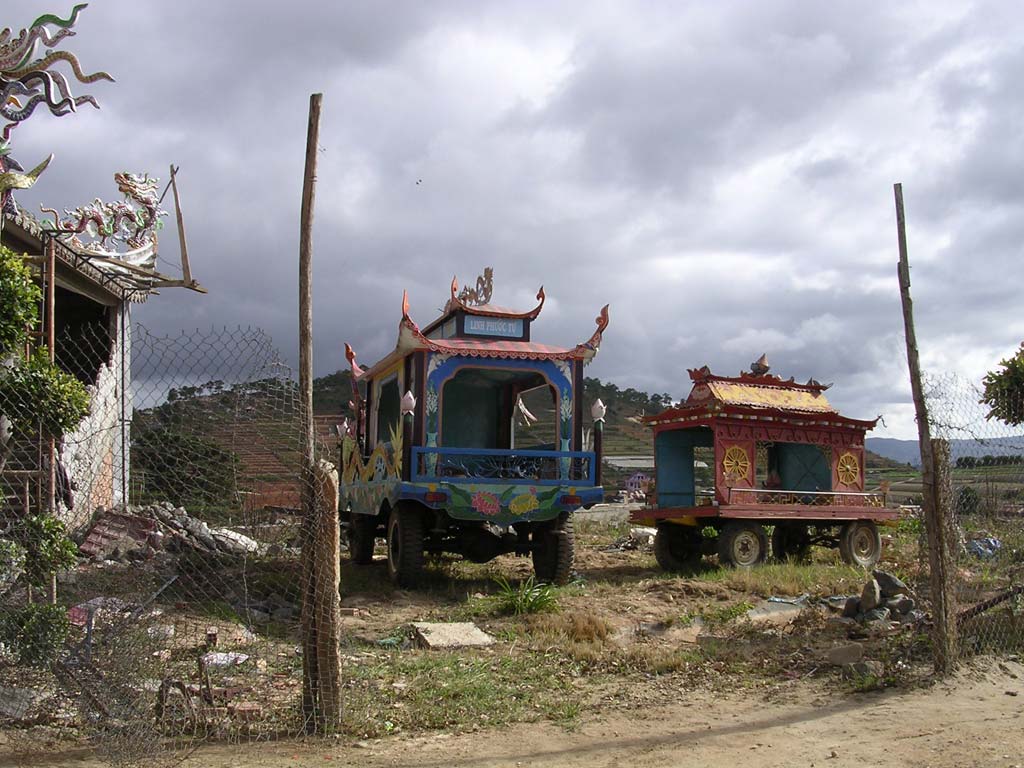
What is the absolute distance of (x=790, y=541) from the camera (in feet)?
48.5

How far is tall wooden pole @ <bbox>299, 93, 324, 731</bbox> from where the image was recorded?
5.54 m

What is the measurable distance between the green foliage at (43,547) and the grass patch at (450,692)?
186 cm

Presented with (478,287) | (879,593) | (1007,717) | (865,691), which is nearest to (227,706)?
(865,691)

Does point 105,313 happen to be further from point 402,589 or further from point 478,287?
point 402,589

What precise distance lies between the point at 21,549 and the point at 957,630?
6.52 metres

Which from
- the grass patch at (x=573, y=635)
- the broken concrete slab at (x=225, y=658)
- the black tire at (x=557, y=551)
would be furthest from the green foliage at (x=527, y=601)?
the broken concrete slab at (x=225, y=658)

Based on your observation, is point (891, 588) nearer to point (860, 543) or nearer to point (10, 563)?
point (860, 543)

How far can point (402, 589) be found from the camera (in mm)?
11148

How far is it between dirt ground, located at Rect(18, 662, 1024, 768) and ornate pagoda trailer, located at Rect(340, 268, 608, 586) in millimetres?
4592

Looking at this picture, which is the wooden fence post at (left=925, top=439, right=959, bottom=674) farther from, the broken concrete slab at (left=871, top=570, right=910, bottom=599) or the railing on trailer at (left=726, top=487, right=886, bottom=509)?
the railing on trailer at (left=726, top=487, right=886, bottom=509)

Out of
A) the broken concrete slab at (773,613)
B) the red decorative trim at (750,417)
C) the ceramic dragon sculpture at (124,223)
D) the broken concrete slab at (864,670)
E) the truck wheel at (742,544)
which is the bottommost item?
Result: the broken concrete slab at (864,670)

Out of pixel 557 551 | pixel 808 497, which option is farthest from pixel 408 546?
pixel 808 497

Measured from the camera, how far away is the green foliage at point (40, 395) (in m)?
5.36

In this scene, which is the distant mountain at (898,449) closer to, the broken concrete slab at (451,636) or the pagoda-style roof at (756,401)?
the pagoda-style roof at (756,401)
